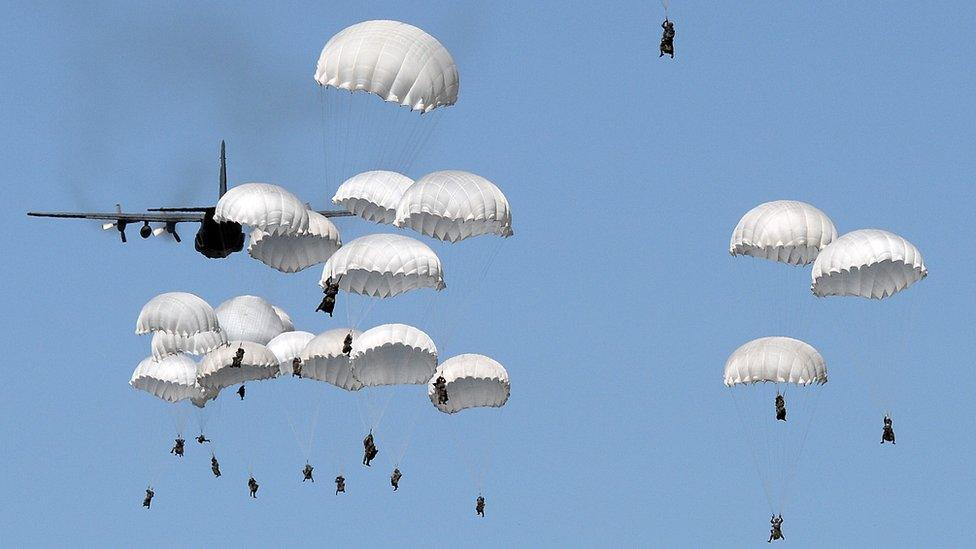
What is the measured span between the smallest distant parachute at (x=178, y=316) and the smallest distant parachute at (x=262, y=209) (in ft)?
13.0

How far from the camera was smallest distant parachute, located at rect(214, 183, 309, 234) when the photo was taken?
2608 inches

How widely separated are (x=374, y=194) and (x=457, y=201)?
10920 mm

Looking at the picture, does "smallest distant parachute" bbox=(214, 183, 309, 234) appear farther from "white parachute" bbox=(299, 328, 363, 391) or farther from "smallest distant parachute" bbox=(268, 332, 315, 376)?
"smallest distant parachute" bbox=(268, 332, 315, 376)

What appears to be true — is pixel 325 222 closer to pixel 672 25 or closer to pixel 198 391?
pixel 198 391

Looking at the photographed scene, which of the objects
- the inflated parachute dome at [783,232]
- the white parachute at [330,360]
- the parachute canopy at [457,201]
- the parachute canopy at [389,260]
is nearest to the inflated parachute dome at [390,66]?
the parachute canopy at [457,201]

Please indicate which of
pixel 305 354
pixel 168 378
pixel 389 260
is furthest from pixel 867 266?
pixel 168 378

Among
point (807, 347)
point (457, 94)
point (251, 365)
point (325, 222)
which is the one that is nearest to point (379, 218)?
point (325, 222)

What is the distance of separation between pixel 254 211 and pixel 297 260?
7803 millimetres

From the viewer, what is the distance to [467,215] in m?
61.7

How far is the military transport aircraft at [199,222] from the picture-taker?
Answer: 78.9 m

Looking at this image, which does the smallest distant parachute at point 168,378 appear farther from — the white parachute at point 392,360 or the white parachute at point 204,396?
the white parachute at point 392,360

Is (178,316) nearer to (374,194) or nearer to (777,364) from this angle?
(374,194)

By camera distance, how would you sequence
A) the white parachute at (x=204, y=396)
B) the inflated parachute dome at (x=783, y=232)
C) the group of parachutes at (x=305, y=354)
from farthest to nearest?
the white parachute at (x=204, y=396), the group of parachutes at (x=305, y=354), the inflated parachute dome at (x=783, y=232)

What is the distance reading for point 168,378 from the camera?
76.1 metres
